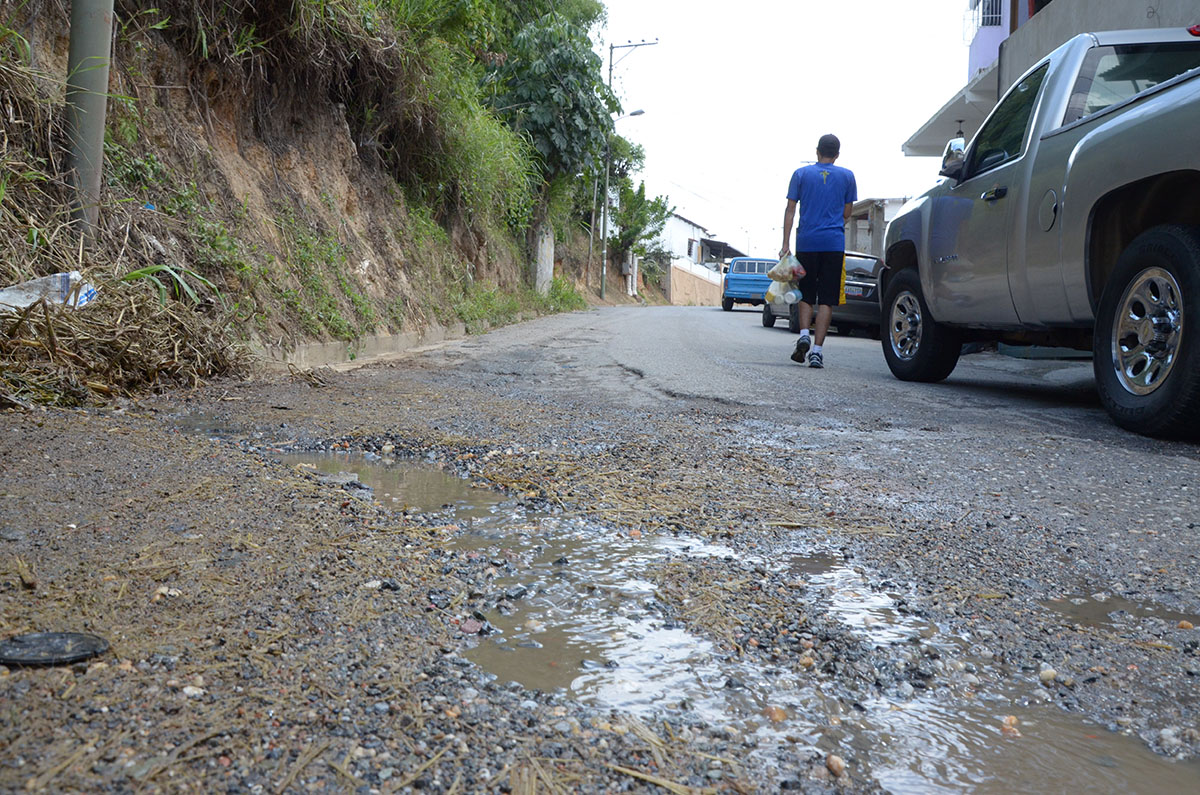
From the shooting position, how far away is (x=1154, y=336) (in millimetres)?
4125

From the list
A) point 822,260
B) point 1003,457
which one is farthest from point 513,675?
point 822,260

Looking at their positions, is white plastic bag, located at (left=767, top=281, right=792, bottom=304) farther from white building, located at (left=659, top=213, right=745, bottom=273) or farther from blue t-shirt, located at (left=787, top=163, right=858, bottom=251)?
white building, located at (left=659, top=213, right=745, bottom=273)

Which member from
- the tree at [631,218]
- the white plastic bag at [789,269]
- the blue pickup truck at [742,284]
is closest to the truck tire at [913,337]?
the white plastic bag at [789,269]

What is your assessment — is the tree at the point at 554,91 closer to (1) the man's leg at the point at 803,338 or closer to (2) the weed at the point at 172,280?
(1) the man's leg at the point at 803,338

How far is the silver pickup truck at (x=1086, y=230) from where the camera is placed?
13.0 ft

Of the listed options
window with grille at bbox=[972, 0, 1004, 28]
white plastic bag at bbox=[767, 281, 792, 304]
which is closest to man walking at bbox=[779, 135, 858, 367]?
white plastic bag at bbox=[767, 281, 792, 304]

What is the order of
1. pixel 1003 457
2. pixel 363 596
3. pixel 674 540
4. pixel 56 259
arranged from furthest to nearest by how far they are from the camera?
pixel 56 259 → pixel 1003 457 → pixel 674 540 → pixel 363 596

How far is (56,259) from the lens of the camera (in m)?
4.47

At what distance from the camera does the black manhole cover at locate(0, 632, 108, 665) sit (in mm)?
1498

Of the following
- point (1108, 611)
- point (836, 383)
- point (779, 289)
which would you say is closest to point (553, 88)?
point (779, 289)

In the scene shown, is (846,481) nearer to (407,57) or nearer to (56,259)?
(56,259)

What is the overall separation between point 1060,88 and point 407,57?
660 centimetres

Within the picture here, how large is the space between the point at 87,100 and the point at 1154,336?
5.51 meters

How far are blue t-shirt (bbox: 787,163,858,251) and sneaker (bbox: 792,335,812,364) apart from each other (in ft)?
2.56
